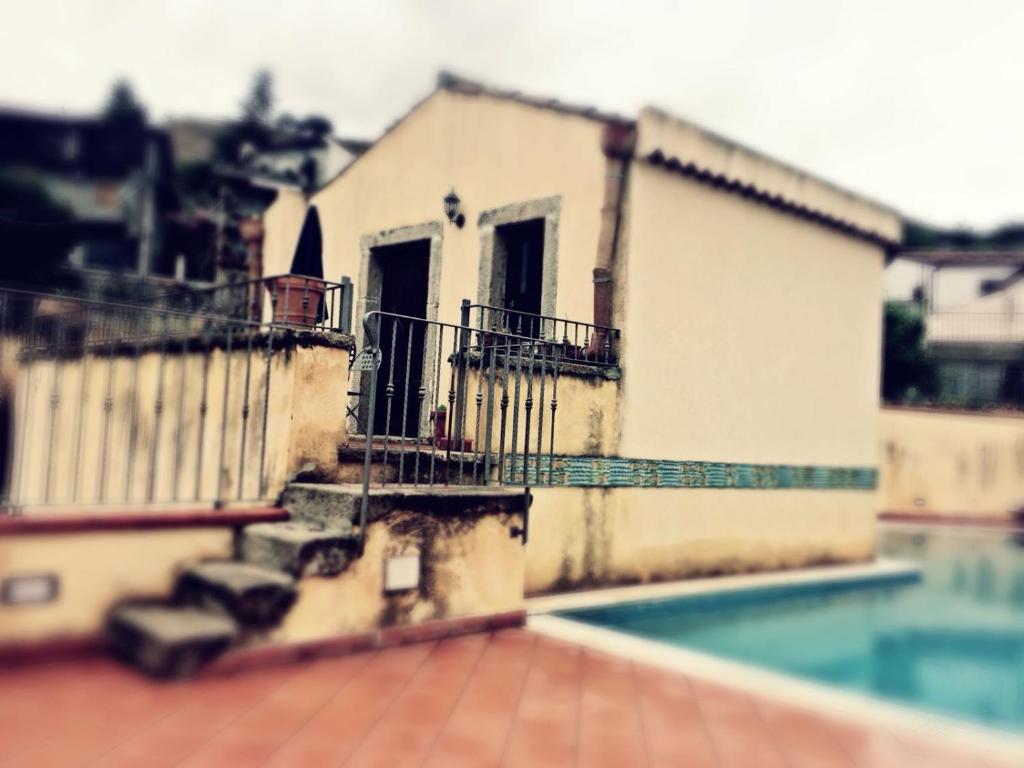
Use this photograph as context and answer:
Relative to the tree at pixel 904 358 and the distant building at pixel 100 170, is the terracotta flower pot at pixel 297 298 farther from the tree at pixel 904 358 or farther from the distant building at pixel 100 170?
the distant building at pixel 100 170

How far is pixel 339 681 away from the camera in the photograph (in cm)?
316

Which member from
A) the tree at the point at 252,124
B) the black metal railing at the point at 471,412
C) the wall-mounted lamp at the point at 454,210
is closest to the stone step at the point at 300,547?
the black metal railing at the point at 471,412

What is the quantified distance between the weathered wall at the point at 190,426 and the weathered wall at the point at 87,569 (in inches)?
8.5

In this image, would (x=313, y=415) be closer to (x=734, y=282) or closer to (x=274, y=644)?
(x=274, y=644)

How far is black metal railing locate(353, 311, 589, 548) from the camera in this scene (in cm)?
414

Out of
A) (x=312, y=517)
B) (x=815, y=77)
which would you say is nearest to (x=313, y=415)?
(x=312, y=517)

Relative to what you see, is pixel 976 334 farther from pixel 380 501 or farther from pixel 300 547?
pixel 300 547

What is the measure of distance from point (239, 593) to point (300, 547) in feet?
1.15

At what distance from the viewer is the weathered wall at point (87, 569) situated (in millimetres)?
2916

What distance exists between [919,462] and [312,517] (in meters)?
13.2

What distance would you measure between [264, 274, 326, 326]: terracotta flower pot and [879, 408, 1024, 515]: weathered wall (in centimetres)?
1224

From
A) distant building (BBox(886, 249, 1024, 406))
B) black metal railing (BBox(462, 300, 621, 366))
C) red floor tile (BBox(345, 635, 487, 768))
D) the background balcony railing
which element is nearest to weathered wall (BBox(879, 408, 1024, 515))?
distant building (BBox(886, 249, 1024, 406))

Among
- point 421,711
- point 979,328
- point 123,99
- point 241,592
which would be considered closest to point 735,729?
point 421,711

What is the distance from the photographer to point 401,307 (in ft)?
27.7
